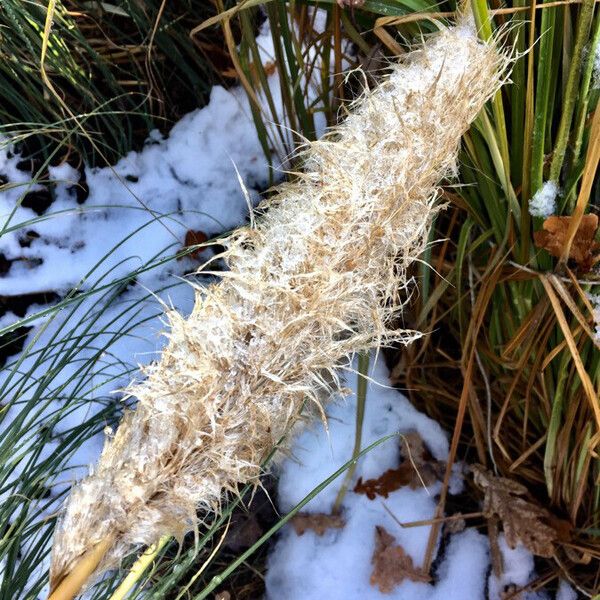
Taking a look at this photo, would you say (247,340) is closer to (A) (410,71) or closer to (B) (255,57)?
(A) (410,71)

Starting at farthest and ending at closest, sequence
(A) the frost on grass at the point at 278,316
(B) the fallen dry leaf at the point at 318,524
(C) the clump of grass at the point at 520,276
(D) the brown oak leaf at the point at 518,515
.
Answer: (B) the fallen dry leaf at the point at 318,524 → (D) the brown oak leaf at the point at 518,515 → (C) the clump of grass at the point at 520,276 → (A) the frost on grass at the point at 278,316

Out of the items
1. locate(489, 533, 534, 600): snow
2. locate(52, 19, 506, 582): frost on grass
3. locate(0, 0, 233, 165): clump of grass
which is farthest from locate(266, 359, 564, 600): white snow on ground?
locate(0, 0, 233, 165): clump of grass

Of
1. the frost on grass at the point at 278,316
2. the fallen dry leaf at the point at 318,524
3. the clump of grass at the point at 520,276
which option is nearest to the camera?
the frost on grass at the point at 278,316

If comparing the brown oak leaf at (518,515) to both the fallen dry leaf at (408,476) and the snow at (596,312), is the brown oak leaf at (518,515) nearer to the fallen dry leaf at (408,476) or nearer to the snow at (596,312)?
the fallen dry leaf at (408,476)

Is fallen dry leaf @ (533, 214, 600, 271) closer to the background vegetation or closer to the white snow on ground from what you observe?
the background vegetation

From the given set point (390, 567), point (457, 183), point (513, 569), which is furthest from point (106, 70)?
point (513, 569)

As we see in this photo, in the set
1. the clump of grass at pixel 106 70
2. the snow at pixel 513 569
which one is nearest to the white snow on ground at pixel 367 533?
the snow at pixel 513 569
